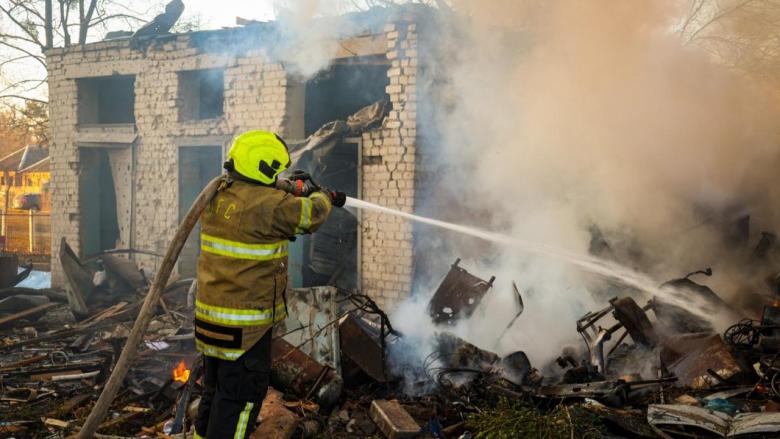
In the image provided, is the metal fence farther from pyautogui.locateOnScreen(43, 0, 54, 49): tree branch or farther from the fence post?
pyautogui.locateOnScreen(43, 0, 54, 49): tree branch

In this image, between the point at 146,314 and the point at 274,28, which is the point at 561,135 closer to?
the point at 274,28

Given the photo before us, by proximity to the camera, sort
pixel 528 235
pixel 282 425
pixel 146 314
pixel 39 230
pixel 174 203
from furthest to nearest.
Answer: pixel 39 230
pixel 174 203
pixel 528 235
pixel 282 425
pixel 146 314

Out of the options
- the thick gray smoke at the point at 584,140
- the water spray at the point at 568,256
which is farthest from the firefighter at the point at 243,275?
the thick gray smoke at the point at 584,140

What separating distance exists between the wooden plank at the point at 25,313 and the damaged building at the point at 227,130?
216 cm

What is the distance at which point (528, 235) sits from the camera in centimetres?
901

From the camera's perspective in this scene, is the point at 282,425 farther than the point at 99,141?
No

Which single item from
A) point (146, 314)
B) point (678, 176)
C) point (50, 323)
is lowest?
point (50, 323)

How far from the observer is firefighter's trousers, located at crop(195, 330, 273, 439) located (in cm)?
368

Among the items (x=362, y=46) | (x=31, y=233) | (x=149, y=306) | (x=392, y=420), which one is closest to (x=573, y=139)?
(x=362, y=46)

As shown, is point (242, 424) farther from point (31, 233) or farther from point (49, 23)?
point (49, 23)

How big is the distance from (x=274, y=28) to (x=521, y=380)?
23.8ft

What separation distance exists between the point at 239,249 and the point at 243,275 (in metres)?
0.16

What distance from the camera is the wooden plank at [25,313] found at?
9405 millimetres

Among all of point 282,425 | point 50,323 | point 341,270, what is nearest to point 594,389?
point 282,425
